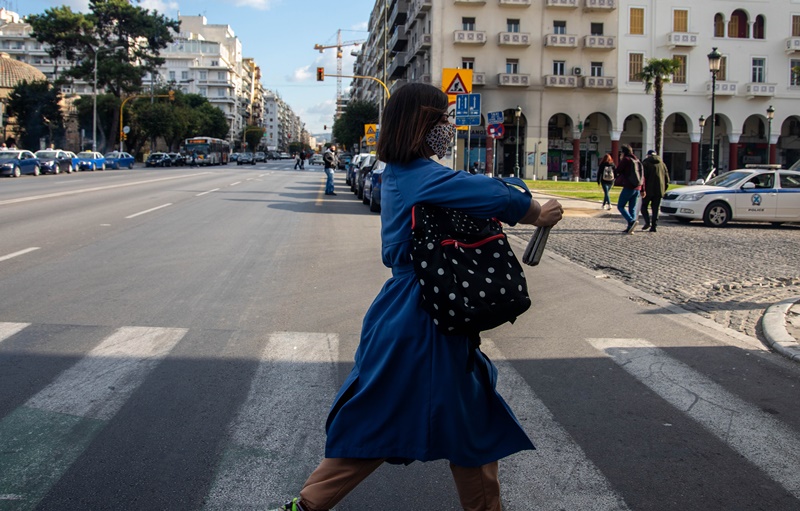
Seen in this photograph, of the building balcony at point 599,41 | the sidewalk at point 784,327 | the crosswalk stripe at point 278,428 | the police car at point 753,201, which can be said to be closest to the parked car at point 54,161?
Result: the police car at point 753,201

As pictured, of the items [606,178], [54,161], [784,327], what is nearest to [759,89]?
[606,178]

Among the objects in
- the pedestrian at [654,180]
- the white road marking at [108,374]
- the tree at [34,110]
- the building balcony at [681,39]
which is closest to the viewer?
the white road marking at [108,374]

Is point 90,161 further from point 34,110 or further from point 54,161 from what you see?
point 34,110

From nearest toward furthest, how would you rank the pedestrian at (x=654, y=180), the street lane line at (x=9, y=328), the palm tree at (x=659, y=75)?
the street lane line at (x=9, y=328) → the pedestrian at (x=654, y=180) → the palm tree at (x=659, y=75)

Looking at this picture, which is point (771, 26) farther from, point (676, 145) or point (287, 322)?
point (287, 322)

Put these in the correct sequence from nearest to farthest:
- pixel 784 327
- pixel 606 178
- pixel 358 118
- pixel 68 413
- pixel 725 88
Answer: pixel 68 413 → pixel 784 327 → pixel 606 178 → pixel 725 88 → pixel 358 118

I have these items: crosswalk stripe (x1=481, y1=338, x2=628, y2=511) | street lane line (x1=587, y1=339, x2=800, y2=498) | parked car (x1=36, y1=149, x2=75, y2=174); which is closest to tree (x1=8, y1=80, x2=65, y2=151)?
parked car (x1=36, y1=149, x2=75, y2=174)

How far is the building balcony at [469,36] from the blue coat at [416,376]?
53297mm

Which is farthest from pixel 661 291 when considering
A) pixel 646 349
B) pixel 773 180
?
pixel 773 180

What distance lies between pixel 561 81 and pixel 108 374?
52315 millimetres

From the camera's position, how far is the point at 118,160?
5616 centimetres

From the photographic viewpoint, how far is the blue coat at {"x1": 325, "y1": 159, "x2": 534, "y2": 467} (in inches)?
94.5

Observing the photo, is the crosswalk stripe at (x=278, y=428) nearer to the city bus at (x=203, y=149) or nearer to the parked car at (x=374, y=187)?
the parked car at (x=374, y=187)

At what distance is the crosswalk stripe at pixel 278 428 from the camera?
132 inches
